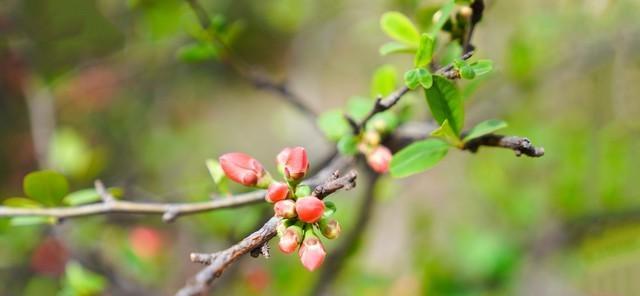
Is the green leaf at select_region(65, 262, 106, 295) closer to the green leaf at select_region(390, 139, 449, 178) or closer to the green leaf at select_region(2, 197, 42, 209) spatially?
the green leaf at select_region(2, 197, 42, 209)

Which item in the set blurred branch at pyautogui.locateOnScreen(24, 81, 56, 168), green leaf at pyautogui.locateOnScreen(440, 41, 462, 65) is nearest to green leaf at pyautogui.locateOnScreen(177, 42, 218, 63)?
green leaf at pyautogui.locateOnScreen(440, 41, 462, 65)

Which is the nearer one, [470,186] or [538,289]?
[538,289]

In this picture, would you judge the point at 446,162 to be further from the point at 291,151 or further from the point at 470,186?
the point at 291,151

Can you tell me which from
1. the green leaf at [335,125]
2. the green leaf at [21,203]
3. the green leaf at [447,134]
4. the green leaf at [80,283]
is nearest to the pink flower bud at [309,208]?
the green leaf at [447,134]

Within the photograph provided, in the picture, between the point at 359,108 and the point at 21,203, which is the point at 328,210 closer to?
the point at 359,108

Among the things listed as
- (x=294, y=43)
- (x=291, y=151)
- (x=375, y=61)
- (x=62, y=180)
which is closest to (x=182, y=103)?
(x=294, y=43)

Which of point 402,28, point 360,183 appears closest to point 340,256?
point 360,183
